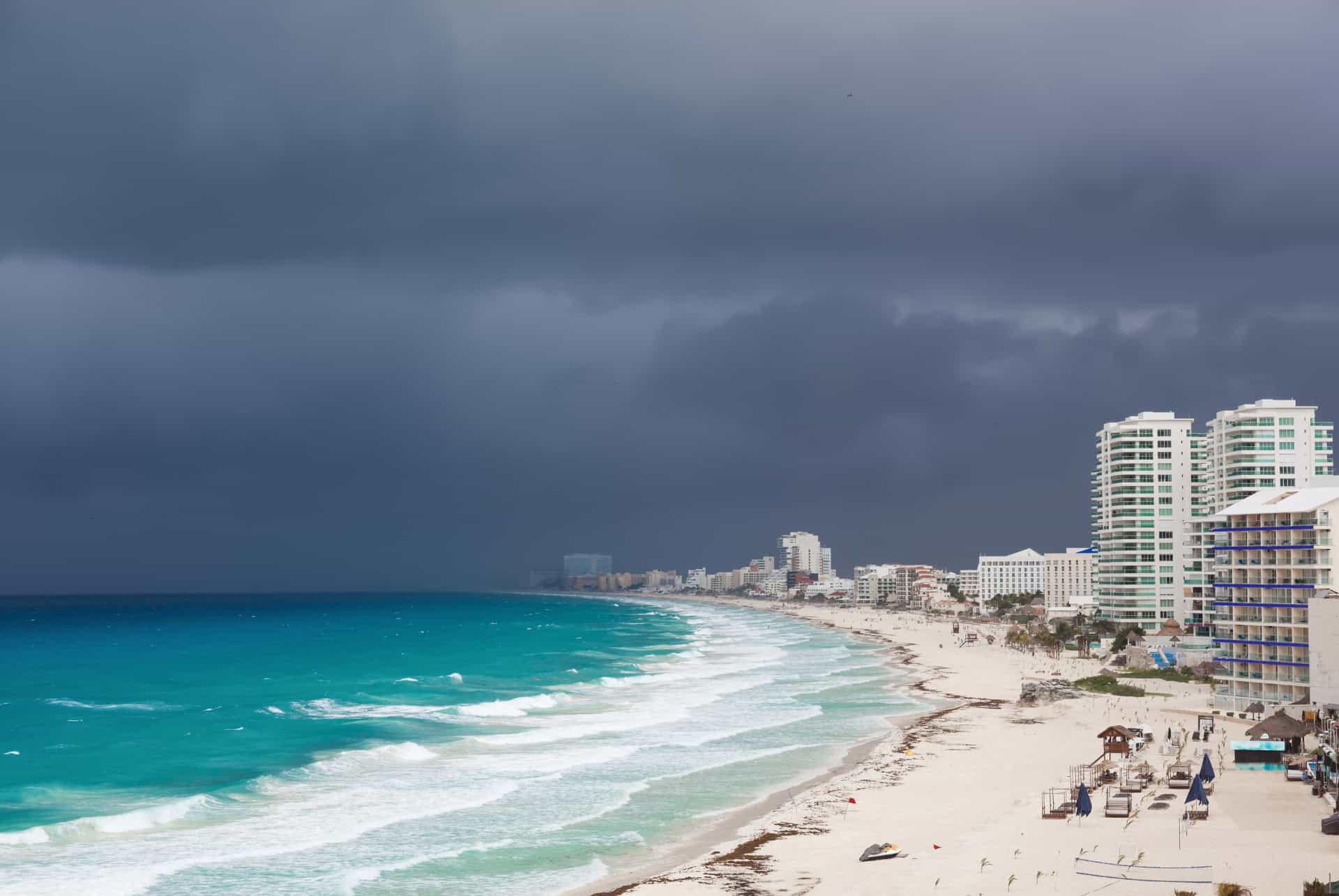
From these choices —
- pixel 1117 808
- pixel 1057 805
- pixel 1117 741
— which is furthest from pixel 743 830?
pixel 1117 741

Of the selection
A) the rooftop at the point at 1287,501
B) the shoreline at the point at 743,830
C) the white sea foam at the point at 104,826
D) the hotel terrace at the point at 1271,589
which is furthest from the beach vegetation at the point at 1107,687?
the white sea foam at the point at 104,826

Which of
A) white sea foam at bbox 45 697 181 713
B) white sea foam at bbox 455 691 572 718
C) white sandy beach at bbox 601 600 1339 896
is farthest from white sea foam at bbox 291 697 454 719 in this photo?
white sandy beach at bbox 601 600 1339 896

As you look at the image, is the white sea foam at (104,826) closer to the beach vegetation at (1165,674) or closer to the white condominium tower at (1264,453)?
the beach vegetation at (1165,674)

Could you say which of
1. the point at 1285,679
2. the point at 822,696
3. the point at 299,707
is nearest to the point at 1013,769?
the point at 1285,679

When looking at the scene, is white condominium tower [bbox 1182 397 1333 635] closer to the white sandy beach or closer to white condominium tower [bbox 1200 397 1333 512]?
white condominium tower [bbox 1200 397 1333 512]

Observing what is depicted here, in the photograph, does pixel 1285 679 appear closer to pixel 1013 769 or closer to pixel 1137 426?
pixel 1013 769

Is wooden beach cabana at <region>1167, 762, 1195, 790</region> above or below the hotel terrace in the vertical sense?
below

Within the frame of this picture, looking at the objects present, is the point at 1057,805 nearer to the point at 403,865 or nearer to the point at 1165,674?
the point at 403,865
